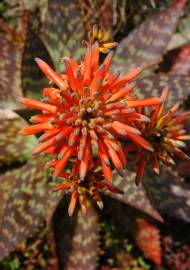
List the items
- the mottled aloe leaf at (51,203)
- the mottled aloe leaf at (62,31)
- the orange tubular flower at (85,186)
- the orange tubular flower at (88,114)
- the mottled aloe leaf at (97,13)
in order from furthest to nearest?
the mottled aloe leaf at (97,13) < the mottled aloe leaf at (62,31) < the mottled aloe leaf at (51,203) < the orange tubular flower at (85,186) < the orange tubular flower at (88,114)

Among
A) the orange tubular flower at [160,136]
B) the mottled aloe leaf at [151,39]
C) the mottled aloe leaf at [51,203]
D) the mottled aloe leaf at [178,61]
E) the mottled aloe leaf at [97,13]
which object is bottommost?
the mottled aloe leaf at [51,203]

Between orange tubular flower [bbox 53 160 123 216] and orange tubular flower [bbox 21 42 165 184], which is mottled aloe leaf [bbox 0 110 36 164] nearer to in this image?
orange tubular flower [bbox 53 160 123 216]

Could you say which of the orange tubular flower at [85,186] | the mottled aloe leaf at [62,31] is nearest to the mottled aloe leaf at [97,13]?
the mottled aloe leaf at [62,31]

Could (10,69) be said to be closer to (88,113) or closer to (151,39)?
(151,39)

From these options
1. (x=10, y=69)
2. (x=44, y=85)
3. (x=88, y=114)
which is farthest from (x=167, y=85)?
(x=88, y=114)

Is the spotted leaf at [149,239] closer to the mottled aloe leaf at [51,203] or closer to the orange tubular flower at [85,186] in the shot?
the mottled aloe leaf at [51,203]

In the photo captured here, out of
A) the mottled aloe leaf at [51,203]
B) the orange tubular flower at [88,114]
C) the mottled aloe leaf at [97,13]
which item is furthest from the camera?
the mottled aloe leaf at [97,13]

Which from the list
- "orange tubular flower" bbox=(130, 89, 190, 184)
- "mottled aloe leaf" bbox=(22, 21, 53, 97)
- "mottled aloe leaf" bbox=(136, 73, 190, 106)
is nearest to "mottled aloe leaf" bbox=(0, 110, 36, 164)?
"mottled aloe leaf" bbox=(22, 21, 53, 97)

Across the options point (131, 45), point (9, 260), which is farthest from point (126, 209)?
point (131, 45)
